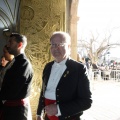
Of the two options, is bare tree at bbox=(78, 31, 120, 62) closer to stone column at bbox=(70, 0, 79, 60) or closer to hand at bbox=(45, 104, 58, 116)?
stone column at bbox=(70, 0, 79, 60)

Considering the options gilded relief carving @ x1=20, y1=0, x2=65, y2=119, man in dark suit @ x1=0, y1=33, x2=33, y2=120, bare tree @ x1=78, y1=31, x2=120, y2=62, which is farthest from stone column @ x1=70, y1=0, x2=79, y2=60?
bare tree @ x1=78, y1=31, x2=120, y2=62

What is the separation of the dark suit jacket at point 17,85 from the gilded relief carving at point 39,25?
1.02 m

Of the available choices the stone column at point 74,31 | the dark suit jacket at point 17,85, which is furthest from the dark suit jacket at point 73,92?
the stone column at point 74,31

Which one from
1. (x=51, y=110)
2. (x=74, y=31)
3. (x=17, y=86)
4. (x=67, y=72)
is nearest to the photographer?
(x=51, y=110)

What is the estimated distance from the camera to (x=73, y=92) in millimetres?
1735

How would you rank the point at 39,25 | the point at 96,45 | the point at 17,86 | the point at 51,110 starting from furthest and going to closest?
the point at 96,45, the point at 39,25, the point at 17,86, the point at 51,110

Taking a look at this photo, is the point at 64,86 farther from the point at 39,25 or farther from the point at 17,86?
the point at 39,25

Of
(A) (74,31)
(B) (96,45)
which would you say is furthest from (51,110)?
→ (B) (96,45)

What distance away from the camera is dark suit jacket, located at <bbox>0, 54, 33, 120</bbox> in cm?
237

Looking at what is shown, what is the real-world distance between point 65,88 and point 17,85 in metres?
0.78

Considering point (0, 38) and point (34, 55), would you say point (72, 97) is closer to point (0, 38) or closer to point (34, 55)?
point (34, 55)

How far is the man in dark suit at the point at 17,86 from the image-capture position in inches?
93.6

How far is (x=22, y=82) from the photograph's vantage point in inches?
93.9

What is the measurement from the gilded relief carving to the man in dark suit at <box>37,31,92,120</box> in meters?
1.69
